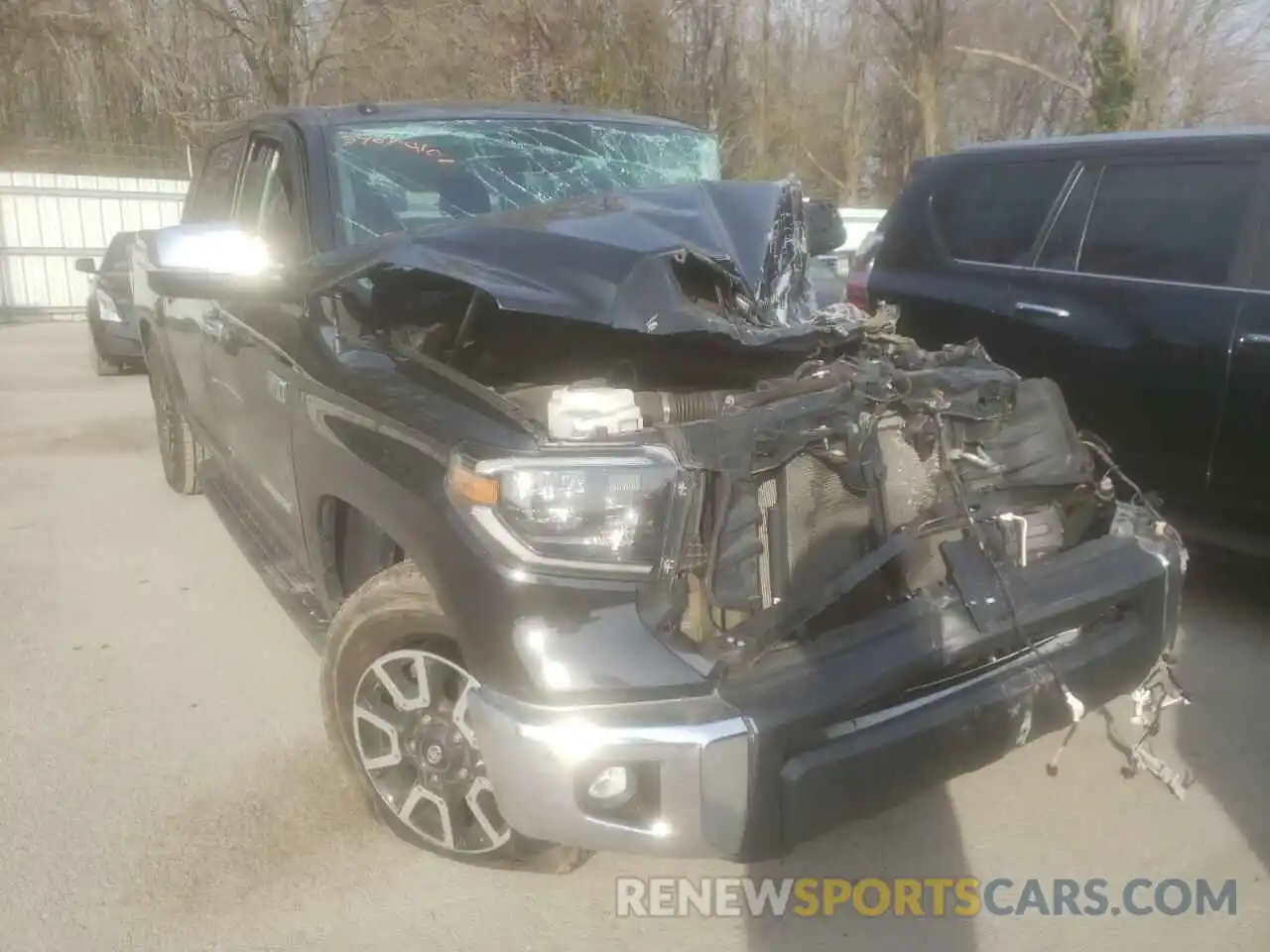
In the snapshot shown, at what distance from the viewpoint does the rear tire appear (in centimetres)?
574

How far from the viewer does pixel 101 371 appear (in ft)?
35.0

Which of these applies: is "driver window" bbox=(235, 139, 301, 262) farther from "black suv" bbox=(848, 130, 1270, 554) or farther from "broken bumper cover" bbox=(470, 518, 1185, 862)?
"black suv" bbox=(848, 130, 1270, 554)

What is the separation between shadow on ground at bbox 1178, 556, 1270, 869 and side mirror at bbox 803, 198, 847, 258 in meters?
2.06

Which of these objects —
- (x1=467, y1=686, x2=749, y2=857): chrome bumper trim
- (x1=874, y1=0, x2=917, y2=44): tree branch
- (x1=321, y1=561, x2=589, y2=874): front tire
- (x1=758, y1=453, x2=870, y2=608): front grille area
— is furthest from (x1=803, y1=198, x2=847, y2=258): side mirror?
(x1=874, y1=0, x2=917, y2=44): tree branch

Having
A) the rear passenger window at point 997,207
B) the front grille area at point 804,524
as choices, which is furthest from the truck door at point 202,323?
the rear passenger window at point 997,207

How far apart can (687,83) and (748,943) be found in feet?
73.5

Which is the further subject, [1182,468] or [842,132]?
[842,132]

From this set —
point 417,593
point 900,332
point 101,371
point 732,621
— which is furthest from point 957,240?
point 101,371

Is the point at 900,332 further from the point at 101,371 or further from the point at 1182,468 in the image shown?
the point at 101,371

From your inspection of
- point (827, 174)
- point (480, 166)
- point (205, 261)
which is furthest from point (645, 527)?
point (827, 174)

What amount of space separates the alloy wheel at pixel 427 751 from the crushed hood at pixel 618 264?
3.08 ft

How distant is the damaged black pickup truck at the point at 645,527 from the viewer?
226cm

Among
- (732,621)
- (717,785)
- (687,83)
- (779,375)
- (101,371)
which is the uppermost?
(687,83)

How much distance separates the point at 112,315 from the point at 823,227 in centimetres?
767
